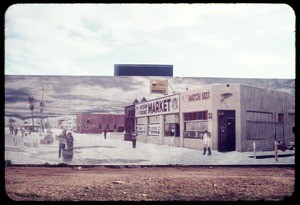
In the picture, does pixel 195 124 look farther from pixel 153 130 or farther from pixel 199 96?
pixel 153 130

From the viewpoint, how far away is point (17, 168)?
1306cm

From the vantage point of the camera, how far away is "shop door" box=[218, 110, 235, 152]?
1385 centimetres

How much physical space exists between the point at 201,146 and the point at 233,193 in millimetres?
3471

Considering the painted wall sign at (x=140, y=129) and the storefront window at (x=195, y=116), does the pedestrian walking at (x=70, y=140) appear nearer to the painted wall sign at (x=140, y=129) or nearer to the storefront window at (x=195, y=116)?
the painted wall sign at (x=140, y=129)

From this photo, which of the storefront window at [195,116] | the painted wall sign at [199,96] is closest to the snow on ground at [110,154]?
the storefront window at [195,116]

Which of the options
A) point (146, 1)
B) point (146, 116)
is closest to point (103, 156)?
point (146, 116)

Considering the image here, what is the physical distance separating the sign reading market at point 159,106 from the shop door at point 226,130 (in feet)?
7.02

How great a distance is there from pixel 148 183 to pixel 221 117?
496 cm

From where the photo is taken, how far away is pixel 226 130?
1406cm

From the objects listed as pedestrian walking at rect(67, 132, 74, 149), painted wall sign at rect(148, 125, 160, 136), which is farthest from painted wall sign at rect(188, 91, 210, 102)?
pedestrian walking at rect(67, 132, 74, 149)

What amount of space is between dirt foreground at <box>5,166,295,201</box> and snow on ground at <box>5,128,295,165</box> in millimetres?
336

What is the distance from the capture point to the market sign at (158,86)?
46.4 ft

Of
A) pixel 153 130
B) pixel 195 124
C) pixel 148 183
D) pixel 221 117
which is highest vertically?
pixel 221 117

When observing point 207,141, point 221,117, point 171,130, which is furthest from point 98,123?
point 221,117
